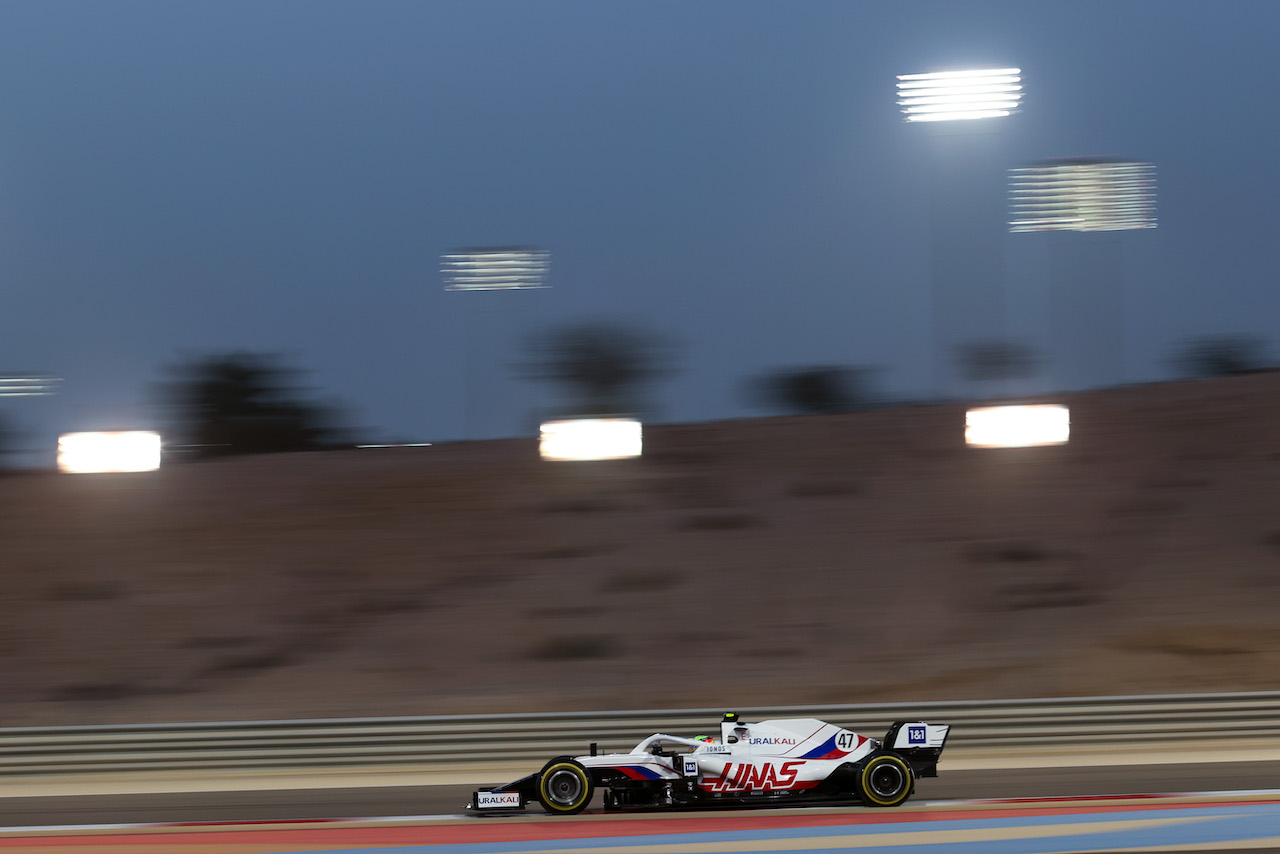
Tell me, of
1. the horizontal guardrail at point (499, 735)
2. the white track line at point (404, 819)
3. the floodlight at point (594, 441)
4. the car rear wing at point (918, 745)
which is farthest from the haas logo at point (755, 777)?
the floodlight at point (594, 441)

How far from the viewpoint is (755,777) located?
1009 cm

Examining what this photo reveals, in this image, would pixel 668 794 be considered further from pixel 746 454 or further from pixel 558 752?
pixel 746 454

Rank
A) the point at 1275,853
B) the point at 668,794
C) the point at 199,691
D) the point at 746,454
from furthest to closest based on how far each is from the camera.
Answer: the point at 746,454
the point at 199,691
the point at 668,794
the point at 1275,853

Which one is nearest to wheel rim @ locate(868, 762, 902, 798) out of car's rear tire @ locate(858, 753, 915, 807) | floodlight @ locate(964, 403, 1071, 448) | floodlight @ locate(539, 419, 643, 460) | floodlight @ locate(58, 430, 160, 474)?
car's rear tire @ locate(858, 753, 915, 807)

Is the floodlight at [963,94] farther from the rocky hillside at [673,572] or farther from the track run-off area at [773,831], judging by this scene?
the track run-off area at [773,831]

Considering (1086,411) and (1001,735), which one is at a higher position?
(1086,411)

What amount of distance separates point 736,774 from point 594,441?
599 inches

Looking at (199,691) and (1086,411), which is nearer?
(199,691)

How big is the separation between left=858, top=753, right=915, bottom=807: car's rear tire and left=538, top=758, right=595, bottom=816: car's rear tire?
1.98 metres

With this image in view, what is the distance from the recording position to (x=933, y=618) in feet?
65.3

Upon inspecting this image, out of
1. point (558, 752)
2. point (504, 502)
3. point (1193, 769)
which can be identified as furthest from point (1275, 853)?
point (504, 502)

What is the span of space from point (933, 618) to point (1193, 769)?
7.79 m

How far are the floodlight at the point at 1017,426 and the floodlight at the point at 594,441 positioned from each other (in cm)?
636

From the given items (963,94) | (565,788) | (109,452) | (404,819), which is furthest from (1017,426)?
(109,452)
